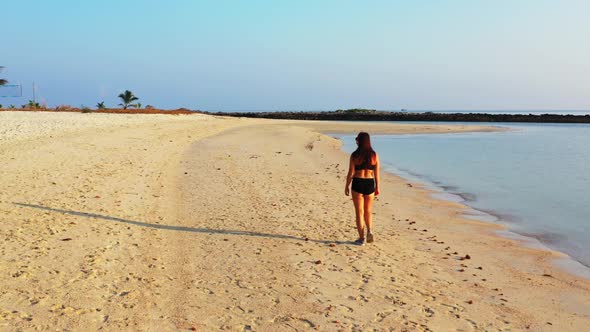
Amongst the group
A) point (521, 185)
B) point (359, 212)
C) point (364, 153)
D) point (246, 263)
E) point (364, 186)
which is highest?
point (364, 153)

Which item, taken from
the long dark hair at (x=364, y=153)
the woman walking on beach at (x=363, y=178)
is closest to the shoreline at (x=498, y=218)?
the woman walking on beach at (x=363, y=178)

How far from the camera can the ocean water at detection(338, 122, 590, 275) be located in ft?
33.4

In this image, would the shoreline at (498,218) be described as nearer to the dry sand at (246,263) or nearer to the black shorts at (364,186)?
the dry sand at (246,263)

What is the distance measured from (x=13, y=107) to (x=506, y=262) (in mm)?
43620

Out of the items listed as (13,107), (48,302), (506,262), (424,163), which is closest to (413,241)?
(506,262)

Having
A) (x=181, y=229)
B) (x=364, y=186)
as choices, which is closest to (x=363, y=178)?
(x=364, y=186)

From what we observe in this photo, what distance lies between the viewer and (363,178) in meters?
7.77

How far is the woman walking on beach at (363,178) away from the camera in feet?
25.1

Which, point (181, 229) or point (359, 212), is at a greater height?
point (359, 212)

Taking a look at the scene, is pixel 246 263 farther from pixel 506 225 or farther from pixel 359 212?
pixel 506 225

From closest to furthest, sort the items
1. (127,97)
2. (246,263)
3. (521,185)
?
(246,263) < (521,185) < (127,97)

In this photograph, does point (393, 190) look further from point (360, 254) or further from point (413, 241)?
point (360, 254)

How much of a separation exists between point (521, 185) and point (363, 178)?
37.7 feet

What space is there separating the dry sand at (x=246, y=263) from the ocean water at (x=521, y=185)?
3.75ft
